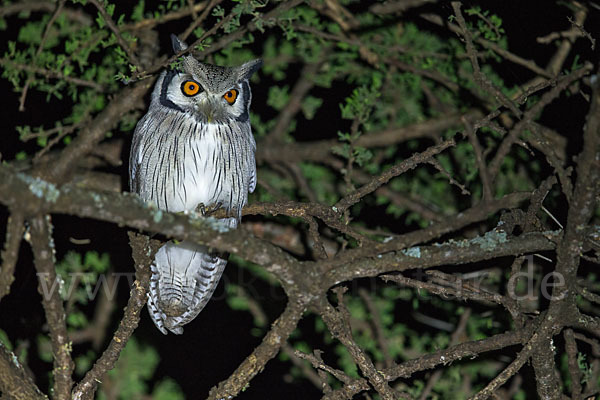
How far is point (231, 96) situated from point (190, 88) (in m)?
0.20

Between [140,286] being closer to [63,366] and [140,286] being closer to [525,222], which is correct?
[63,366]

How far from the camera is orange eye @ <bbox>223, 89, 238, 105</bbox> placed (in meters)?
2.64

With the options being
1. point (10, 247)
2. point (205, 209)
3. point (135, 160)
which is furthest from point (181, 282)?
point (10, 247)

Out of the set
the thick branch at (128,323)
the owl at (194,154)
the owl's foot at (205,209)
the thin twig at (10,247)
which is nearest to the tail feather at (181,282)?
the owl at (194,154)

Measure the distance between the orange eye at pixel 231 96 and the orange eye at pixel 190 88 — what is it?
0.42 feet

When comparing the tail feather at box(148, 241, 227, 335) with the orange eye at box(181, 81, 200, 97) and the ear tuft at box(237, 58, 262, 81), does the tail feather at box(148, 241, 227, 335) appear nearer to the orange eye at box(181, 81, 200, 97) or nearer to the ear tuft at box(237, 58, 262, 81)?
the orange eye at box(181, 81, 200, 97)

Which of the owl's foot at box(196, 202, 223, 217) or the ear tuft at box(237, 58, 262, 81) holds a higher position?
the ear tuft at box(237, 58, 262, 81)

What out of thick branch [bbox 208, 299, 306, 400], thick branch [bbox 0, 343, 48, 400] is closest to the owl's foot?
thick branch [bbox 208, 299, 306, 400]

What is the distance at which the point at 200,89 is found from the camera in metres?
2.55

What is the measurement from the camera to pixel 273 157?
12.1 ft

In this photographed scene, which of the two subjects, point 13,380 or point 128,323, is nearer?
point 13,380

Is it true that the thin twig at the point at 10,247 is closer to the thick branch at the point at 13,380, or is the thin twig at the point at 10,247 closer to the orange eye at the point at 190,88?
the thick branch at the point at 13,380

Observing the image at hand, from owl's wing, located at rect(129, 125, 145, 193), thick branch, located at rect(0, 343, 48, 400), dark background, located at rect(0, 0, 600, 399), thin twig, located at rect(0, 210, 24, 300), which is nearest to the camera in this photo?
thin twig, located at rect(0, 210, 24, 300)

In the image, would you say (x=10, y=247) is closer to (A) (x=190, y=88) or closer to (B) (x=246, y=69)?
(A) (x=190, y=88)
